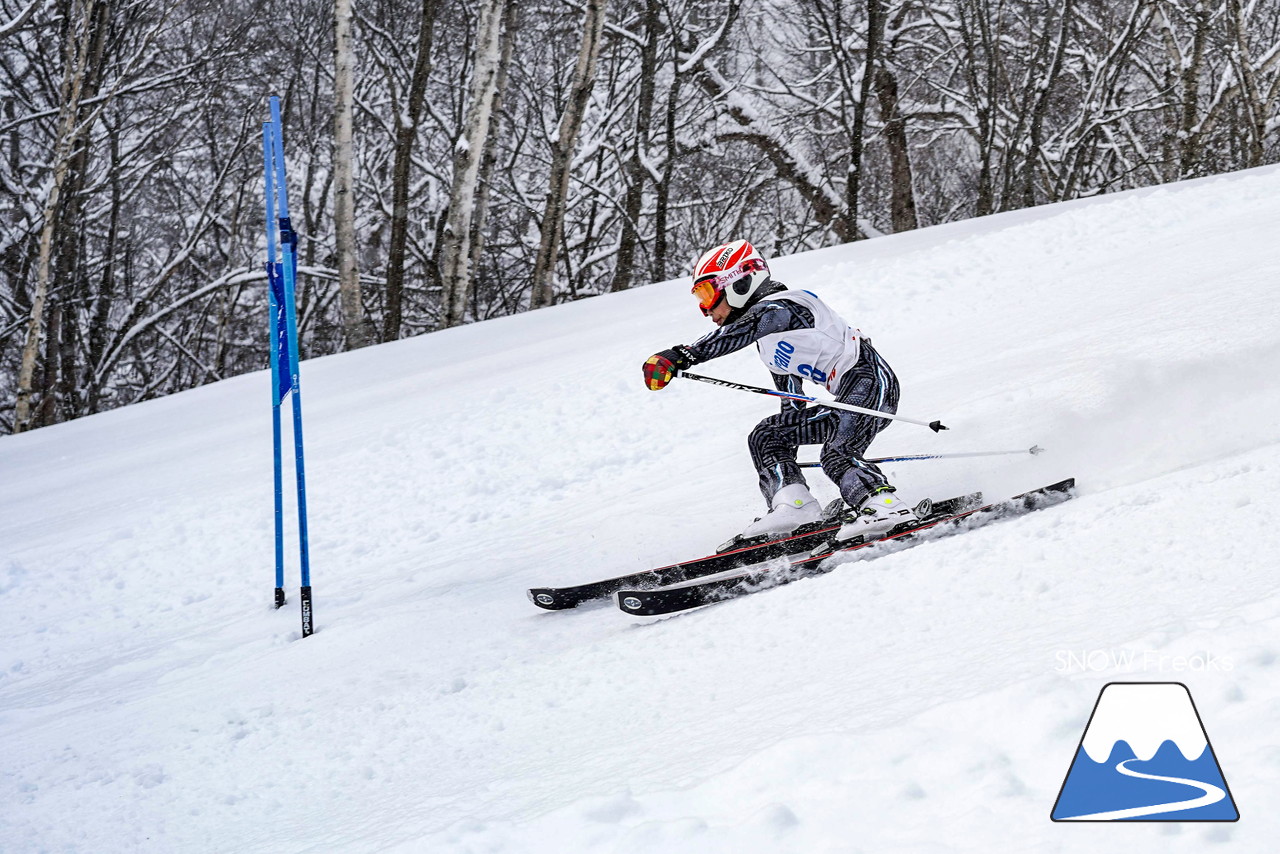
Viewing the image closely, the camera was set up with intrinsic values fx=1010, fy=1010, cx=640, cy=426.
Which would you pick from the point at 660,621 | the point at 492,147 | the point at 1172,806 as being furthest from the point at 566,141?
the point at 1172,806

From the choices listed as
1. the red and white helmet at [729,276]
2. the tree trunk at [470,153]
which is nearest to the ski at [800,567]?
the red and white helmet at [729,276]

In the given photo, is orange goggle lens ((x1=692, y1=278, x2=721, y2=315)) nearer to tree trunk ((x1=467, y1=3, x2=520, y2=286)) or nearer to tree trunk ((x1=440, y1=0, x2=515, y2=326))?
tree trunk ((x1=440, y1=0, x2=515, y2=326))

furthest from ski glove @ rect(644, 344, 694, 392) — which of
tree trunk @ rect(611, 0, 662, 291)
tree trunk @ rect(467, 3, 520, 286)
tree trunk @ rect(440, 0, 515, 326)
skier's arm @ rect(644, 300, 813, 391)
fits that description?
tree trunk @ rect(611, 0, 662, 291)

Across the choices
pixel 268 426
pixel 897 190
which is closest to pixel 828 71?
pixel 897 190

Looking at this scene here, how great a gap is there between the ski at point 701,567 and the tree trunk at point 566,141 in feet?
31.5

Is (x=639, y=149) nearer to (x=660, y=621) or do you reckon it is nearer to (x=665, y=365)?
(x=665, y=365)

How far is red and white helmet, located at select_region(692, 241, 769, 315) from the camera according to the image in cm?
486

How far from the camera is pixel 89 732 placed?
174 inches

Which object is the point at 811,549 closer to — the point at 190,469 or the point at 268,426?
the point at 190,469

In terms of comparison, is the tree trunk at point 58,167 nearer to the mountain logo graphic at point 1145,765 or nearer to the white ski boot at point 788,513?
the white ski boot at point 788,513

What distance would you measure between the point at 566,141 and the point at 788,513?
31.5 ft

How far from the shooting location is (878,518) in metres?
4.84

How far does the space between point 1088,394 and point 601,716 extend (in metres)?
4.26

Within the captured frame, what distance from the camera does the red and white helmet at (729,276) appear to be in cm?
486
